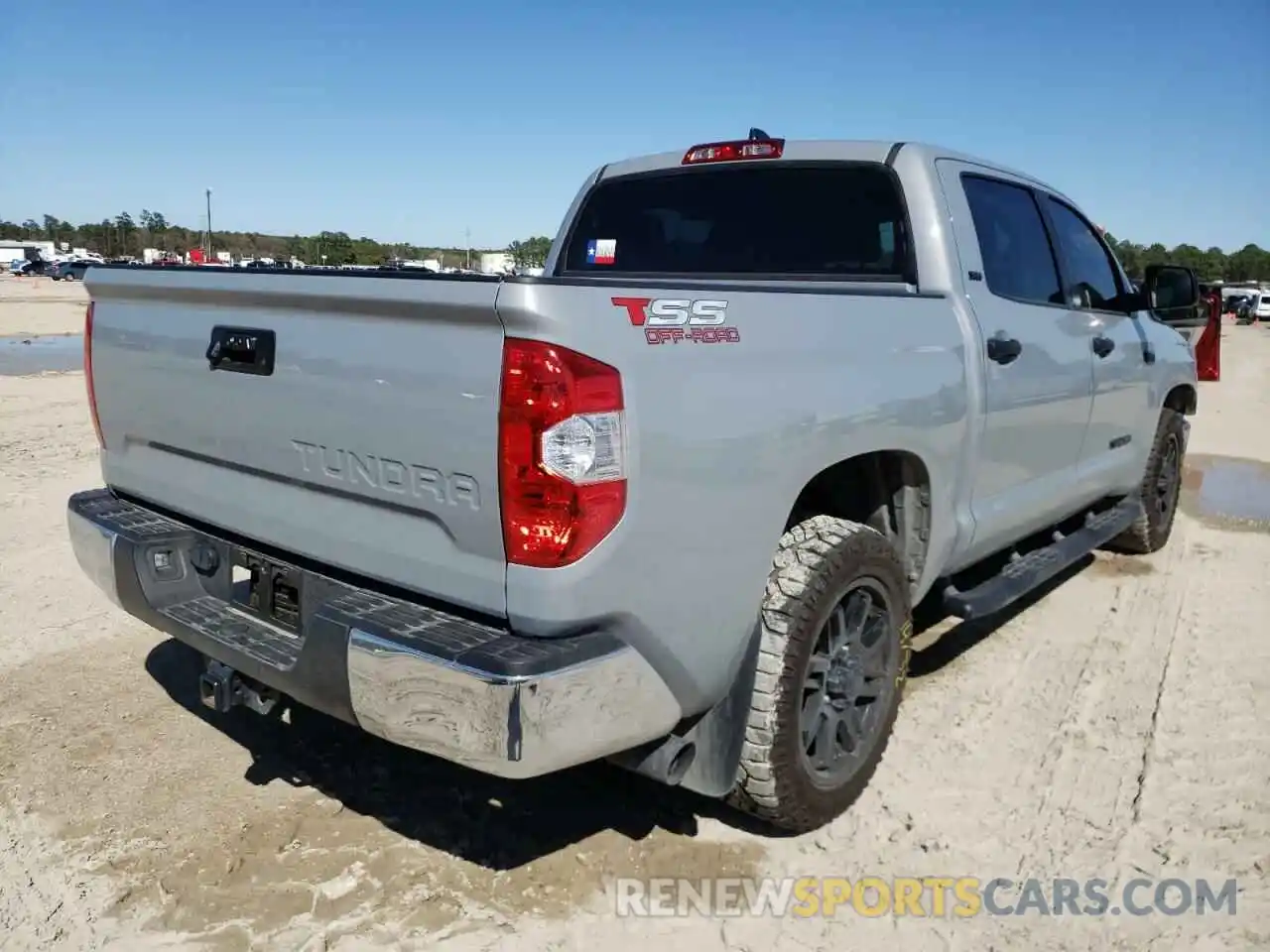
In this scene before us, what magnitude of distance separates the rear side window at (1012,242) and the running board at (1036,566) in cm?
110

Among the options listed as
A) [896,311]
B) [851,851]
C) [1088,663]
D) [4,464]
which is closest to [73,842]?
[851,851]

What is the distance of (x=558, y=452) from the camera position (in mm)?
2123

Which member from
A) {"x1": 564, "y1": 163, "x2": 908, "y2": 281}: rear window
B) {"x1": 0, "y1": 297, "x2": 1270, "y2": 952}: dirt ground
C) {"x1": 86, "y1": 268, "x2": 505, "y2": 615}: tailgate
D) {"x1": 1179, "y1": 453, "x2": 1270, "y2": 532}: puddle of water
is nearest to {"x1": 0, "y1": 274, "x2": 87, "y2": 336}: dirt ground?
{"x1": 564, "y1": 163, "x2": 908, "y2": 281}: rear window

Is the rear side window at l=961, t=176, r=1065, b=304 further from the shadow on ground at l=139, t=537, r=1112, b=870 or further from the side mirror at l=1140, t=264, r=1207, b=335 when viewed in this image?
the shadow on ground at l=139, t=537, r=1112, b=870

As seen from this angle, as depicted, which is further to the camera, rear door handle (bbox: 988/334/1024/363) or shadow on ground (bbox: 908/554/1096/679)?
shadow on ground (bbox: 908/554/1096/679)

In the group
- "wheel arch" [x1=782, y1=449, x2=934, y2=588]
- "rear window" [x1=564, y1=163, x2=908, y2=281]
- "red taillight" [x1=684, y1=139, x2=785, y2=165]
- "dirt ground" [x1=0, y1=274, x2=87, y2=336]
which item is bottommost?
"dirt ground" [x1=0, y1=274, x2=87, y2=336]

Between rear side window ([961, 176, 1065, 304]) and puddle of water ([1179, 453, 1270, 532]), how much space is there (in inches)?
148

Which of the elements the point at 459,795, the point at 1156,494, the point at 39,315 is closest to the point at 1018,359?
the point at 459,795

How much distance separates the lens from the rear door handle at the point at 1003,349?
3.58 m

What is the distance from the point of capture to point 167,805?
3.19 m

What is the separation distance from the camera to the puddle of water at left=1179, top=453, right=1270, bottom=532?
732 centimetres

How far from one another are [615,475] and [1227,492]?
787 centimetres

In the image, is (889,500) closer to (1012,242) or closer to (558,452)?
(1012,242)

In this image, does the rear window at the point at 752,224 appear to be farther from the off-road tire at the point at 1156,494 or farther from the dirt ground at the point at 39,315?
the dirt ground at the point at 39,315
